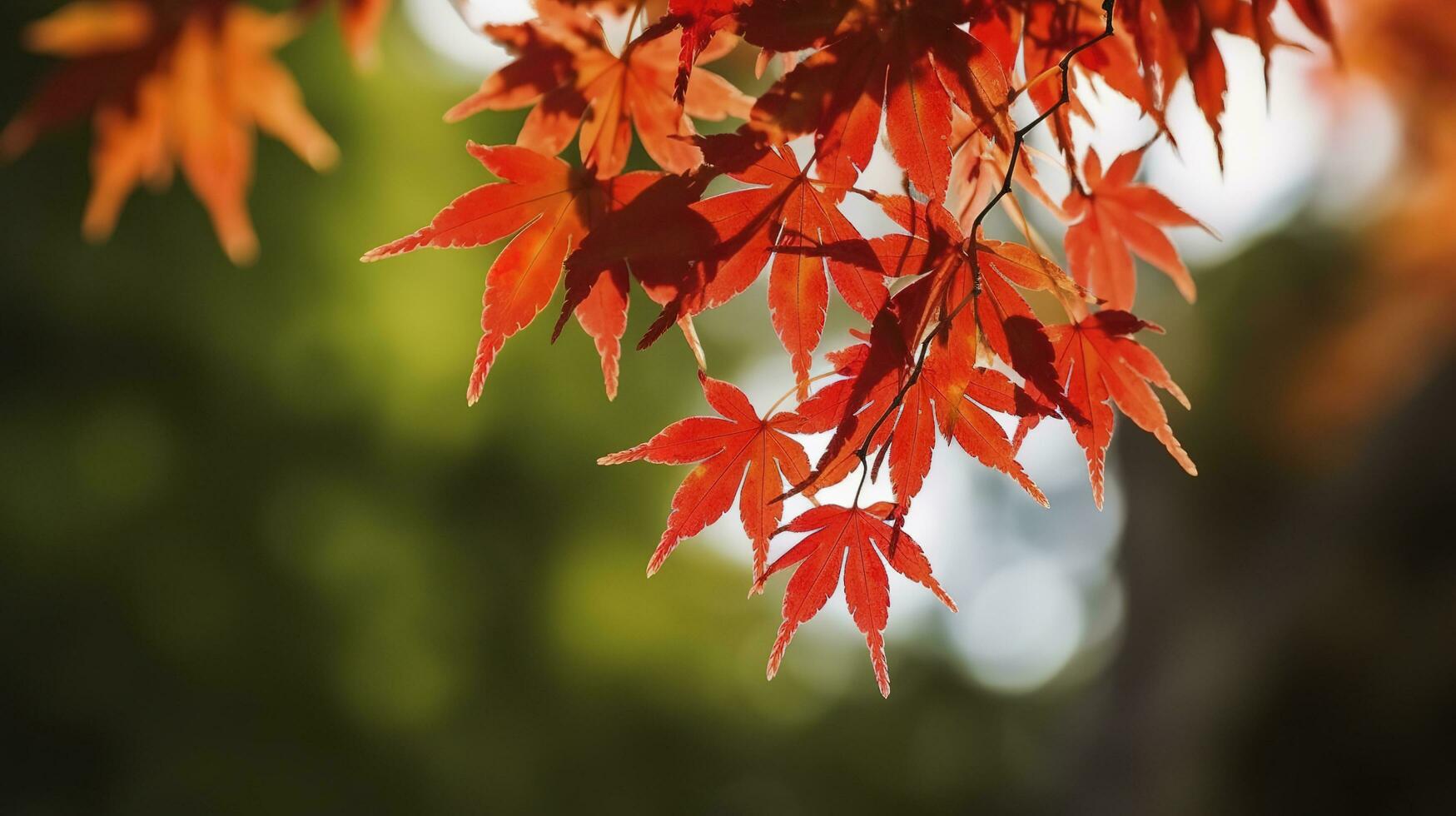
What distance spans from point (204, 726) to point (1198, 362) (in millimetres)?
6577

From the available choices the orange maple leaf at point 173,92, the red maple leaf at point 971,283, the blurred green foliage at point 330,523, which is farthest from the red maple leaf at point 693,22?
the blurred green foliage at point 330,523

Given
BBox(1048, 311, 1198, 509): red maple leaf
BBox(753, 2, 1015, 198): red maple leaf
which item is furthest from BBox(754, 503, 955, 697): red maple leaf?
BBox(753, 2, 1015, 198): red maple leaf

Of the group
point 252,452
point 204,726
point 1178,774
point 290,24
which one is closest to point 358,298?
point 252,452

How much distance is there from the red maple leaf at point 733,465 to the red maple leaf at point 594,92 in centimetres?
21

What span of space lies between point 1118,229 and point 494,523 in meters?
6.36

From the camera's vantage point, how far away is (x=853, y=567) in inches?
31.7

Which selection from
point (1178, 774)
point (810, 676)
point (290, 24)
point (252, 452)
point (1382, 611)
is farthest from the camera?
point (810, 676)

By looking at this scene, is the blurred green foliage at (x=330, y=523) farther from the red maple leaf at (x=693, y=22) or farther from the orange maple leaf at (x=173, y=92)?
the red maple leaf at (x=693, y=22)

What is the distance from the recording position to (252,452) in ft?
19.2

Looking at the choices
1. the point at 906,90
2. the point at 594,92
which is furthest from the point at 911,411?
the point at 594,92

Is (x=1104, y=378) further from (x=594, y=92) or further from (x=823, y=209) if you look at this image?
(x=594, y=92)

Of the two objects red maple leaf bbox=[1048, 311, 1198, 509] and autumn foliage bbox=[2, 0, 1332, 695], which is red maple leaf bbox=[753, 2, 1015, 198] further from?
red maple leaf bbox=[1048, 311, 1198, 509]

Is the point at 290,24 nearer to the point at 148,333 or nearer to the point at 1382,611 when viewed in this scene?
the point at 1382,611

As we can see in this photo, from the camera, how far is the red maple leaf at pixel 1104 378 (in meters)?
0.75
